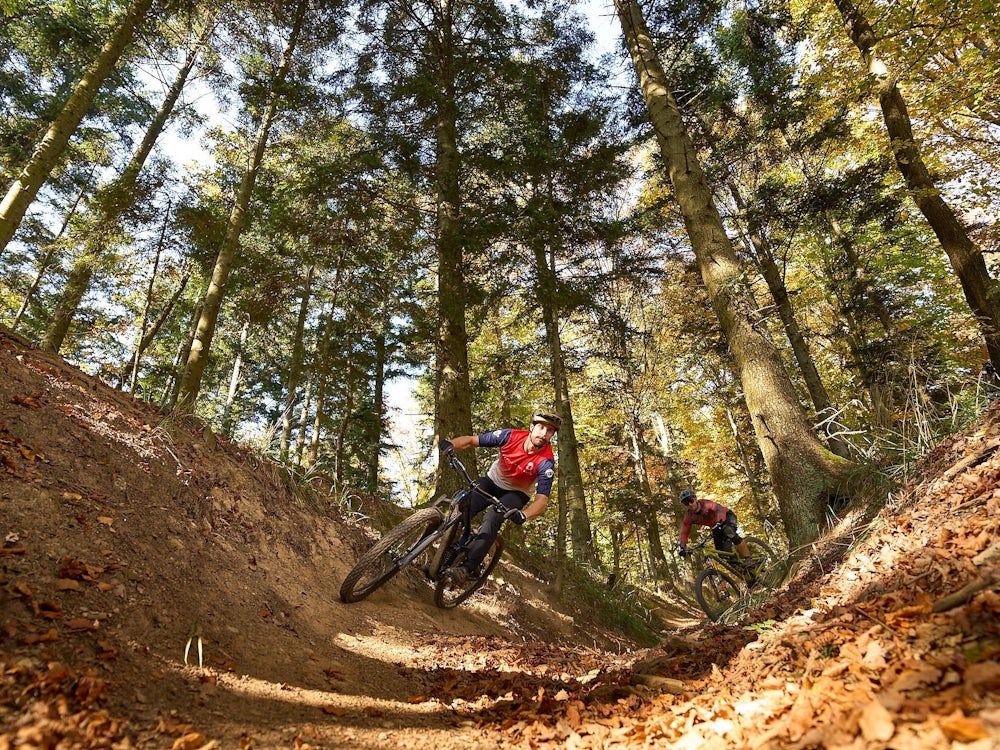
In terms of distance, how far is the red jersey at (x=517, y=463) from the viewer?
5773mm

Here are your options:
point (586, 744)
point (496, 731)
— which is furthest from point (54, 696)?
point (586, 744)

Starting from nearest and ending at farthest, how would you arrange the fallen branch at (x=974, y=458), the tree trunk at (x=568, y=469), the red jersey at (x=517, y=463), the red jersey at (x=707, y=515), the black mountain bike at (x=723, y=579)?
the fallen branch at (x=974, y=458) → the red jersey at (x=517, y=463) → the black mountain bike at (x=723, y=579) → the red jersey at (x=707, y=515) → the tree trunk at (x=568, y=469)

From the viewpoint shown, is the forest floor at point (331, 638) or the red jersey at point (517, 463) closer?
the forest floor at point (331, 638)

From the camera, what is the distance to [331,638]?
4547 mm

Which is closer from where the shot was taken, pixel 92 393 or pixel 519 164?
pixel 92 393

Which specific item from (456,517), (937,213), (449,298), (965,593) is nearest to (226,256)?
(449,298)

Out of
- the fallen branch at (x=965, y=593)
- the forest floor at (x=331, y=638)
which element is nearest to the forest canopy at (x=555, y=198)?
the forest floor at (x=331, y=638)

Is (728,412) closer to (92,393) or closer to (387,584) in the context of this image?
(387,584)

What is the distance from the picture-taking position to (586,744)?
8.20ft

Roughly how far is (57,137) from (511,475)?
771 centimetres

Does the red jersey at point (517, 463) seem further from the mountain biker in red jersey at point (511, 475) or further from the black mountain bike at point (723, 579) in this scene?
the black mountain bike at point (723, 579)

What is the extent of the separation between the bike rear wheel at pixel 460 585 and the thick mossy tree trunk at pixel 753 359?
3.63 metres

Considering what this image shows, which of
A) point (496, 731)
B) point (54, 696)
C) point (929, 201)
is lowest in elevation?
point (496, 731)

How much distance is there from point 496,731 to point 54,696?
2230mm
